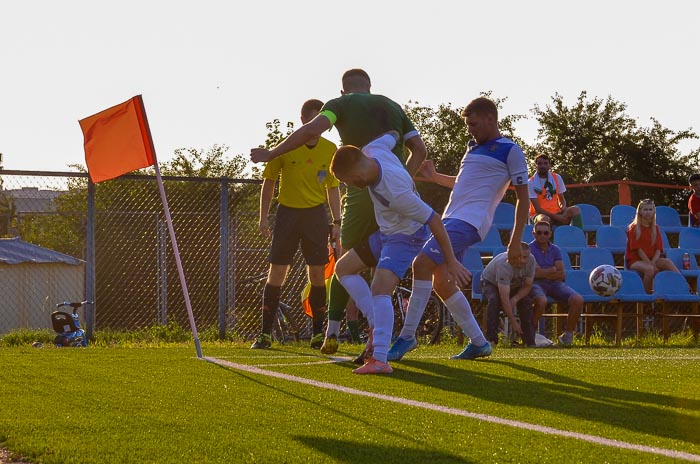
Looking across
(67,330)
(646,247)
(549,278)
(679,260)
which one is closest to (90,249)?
(67,330)

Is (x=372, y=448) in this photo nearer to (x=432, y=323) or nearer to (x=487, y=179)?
(x=487, y=179)

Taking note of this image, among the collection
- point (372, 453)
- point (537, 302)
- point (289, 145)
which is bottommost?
point (372, 453)

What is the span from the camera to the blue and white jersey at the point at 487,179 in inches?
292

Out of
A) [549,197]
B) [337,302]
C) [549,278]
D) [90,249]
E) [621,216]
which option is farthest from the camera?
[621,216]

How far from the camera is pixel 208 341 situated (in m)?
13.0

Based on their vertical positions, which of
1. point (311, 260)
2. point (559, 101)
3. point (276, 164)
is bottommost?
point (311, 260)

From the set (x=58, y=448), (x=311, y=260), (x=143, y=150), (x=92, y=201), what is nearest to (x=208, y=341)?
(x=92, y=201)

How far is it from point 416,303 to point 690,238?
9329mm

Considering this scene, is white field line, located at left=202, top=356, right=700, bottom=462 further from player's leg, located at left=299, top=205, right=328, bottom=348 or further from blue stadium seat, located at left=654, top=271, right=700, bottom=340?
blue stadium seat, located at left=654, top=271, right=700, bottom=340

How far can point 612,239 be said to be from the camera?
15.5 m

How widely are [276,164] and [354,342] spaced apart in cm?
235

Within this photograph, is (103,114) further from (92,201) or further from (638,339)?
(638,339)

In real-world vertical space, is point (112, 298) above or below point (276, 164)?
below

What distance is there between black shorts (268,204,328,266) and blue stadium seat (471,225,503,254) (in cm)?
473
